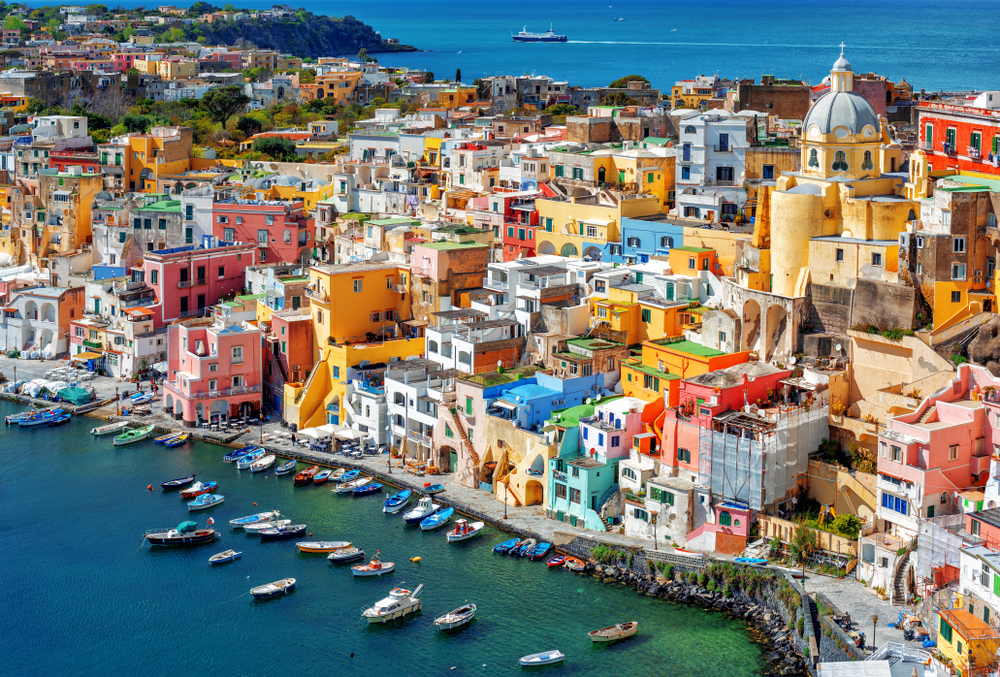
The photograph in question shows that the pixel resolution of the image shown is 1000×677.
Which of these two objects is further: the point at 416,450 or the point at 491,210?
the point at 491,210

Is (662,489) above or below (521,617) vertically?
above

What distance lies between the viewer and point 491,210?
5025cm

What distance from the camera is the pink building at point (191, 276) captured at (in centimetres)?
4959

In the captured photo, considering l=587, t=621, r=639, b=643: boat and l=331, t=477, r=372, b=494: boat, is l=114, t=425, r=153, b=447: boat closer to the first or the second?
l=331, t=477, r=372, b=494: boat

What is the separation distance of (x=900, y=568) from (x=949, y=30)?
149104 mm

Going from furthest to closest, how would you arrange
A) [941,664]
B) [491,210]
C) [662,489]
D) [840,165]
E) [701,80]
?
[701,80], [491,210], [840,165], [662,489], [941,664]

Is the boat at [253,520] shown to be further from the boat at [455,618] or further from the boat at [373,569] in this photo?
the boat at [455,618]

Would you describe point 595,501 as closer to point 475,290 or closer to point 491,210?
point 475,290

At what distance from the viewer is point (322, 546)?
3438cm

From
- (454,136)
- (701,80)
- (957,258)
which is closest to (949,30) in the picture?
(701,80)

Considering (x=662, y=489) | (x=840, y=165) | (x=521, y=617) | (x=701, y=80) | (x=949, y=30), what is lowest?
(x=521, y=617)

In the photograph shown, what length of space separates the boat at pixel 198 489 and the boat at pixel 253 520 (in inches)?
86.5

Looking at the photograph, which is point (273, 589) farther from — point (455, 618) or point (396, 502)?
point (396, 502)

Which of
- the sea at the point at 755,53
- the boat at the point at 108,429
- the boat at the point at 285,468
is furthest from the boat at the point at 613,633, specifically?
the sea at the point at 755,53
